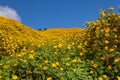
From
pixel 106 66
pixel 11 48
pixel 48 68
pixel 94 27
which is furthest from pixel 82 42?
pixel 11 48

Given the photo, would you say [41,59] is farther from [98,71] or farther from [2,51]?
[2,51]

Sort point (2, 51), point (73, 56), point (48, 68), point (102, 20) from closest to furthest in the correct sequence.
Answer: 1. point (48, 68)
2. point (73, 56)
3. point (102, 20)
4. point (2, 51)

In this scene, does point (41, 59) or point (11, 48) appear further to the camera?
point (11, 48)

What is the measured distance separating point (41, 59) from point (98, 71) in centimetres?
154

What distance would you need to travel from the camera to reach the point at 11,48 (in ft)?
51.8

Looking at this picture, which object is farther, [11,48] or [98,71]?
[11,48]

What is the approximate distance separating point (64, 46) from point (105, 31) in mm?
1347

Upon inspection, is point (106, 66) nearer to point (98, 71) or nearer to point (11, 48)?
point (98, 71)

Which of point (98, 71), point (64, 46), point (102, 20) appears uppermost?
point (102, 20)

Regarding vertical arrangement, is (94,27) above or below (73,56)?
above

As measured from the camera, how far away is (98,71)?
977cm

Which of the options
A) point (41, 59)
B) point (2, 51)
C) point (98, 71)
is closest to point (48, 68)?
point (41, 59)

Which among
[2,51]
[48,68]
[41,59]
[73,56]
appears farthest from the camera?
[2,51]

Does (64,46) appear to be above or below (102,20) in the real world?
below
